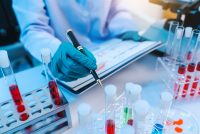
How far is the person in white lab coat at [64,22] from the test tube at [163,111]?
0.24 meters

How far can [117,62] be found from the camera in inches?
28.5

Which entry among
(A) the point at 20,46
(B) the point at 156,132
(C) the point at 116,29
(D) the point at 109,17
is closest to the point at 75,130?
(B) the point at 156,132

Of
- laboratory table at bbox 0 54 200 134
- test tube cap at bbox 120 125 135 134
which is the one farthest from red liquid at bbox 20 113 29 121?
test tube cap at bbox 120 125 135 134

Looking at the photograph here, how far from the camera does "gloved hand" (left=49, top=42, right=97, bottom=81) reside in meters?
0.58

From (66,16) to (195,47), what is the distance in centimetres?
A: 59

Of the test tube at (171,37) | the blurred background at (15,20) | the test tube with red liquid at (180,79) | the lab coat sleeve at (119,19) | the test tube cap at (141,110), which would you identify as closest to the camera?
the test tube cap at (141,110)

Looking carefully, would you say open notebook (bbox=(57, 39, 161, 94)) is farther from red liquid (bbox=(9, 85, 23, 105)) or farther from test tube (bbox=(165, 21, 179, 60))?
red liquid (bbox=(9, 85, 23, 105))

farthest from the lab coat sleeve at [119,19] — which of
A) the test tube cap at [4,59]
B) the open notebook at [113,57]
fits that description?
the test tube cap at [4,59]

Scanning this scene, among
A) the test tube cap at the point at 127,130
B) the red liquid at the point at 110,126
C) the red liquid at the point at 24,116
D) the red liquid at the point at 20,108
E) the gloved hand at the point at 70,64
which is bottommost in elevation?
the test tube cap at the point at 127,130

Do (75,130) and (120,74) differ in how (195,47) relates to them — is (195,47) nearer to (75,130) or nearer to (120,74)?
(120,74)

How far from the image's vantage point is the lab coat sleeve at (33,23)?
2.71ft

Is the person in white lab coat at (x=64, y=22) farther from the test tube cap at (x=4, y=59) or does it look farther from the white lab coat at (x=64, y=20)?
the test tube cap at (x=4, y=59)

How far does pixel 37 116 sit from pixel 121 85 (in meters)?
0.30

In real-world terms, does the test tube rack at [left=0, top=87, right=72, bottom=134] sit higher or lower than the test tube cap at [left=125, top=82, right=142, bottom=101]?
A: lower
